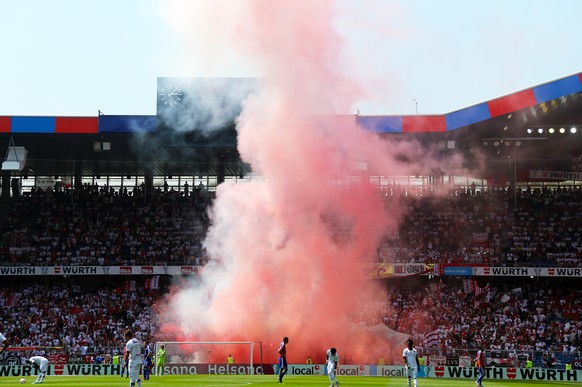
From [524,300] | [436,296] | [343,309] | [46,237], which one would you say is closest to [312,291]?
[343,309]

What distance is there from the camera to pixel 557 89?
151ft

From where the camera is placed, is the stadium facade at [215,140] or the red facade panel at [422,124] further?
the red facade panel at [422,124]

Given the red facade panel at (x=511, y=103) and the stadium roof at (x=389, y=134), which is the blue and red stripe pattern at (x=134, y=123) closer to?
the stadium roof at (x=389, y=134)

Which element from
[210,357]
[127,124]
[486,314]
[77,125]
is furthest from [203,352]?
[486,314]

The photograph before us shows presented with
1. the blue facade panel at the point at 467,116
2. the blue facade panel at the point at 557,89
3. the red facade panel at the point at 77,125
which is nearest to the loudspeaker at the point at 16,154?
the red facade panel at the point at 77,125

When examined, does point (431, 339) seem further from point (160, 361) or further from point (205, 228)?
point (205, 228)

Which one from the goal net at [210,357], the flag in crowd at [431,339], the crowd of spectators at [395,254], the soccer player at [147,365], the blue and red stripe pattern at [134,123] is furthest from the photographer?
the blue and red stripe pattern at [134,123]

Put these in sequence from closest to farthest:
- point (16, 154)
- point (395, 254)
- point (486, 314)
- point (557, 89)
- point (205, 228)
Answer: point (557, 89) < point (486, 314) < point (395, 254) < point (16, 154) < point (205, 228)

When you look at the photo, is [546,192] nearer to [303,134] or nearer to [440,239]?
[440,239]

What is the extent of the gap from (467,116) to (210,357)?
804 inches

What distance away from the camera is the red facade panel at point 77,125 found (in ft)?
173

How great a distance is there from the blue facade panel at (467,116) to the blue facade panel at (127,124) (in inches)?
700

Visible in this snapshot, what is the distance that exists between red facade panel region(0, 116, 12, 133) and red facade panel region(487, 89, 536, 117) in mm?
28810

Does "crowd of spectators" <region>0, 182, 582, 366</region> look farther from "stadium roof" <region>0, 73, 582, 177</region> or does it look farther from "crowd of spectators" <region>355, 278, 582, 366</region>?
"stadium roof" <region>0, 73, 582, 177</region>
